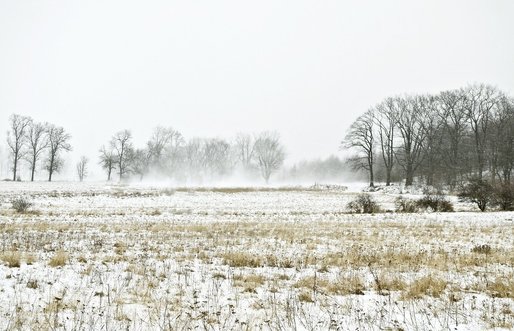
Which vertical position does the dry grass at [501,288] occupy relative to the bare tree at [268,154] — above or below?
below

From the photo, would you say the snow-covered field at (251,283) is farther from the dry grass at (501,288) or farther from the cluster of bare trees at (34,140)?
the cluster of bare trees at (34,140)

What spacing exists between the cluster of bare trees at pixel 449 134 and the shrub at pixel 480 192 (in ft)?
63.4

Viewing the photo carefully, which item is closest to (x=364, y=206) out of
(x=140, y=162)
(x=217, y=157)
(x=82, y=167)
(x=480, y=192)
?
(x=480, y=192)


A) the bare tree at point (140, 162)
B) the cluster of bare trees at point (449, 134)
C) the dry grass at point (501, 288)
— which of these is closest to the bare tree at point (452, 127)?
the cluster of bare trees at point (449, 134)

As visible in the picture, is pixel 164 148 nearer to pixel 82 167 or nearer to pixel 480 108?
pixel 82 167

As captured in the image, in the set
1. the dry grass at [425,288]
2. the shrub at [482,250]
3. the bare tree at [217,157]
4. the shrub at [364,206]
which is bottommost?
the dry grass at [425,288]

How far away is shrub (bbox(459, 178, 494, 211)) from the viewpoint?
89.2 ft

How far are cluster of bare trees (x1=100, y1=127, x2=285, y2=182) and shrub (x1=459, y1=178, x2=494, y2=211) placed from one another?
6544 centimetres

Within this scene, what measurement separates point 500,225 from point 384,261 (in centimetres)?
1236

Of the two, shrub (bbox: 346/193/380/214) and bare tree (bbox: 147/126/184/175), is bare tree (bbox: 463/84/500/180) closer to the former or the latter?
shrub (bbox: 346/193/380/214)

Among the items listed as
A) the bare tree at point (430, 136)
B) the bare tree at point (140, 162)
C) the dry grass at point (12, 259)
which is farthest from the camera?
the bare tree at point (140, 162)

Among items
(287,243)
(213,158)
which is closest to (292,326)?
(287,243)

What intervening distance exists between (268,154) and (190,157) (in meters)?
25.1

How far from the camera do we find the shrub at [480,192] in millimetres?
27203
